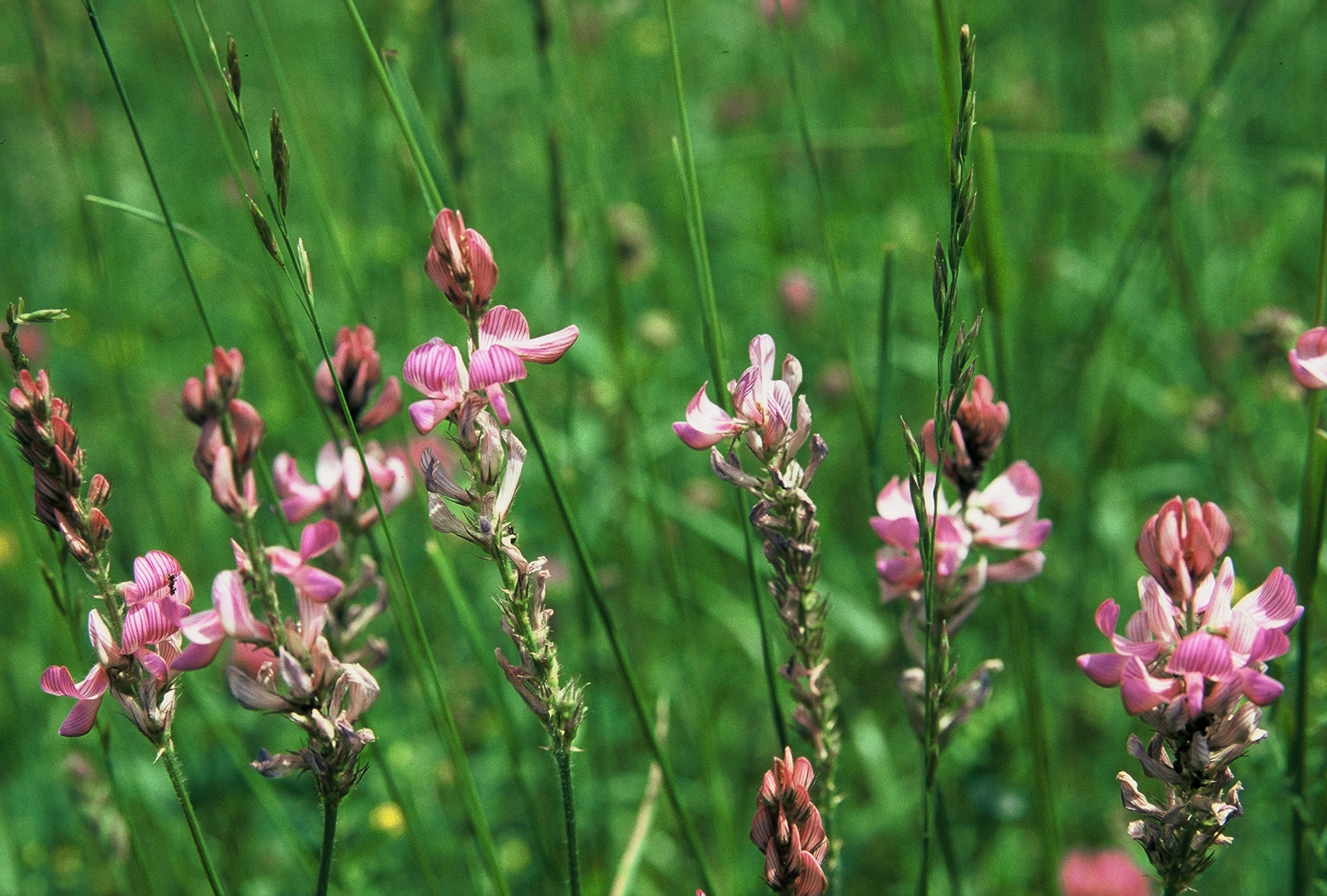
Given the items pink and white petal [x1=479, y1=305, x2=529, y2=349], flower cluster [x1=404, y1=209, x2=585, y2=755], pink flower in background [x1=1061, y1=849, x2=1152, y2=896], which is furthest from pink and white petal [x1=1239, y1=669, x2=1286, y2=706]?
pink flower in background [x1=1061, y1=849, x2=1152, y2=896]

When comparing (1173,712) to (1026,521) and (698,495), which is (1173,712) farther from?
(698,495)

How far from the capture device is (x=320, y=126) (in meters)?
4.37

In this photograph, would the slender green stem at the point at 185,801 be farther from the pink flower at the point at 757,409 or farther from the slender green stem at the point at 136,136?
the pink flower at the point at 757,409

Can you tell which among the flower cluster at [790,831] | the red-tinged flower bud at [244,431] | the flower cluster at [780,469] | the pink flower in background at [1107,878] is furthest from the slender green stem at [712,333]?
the pink flower in background at [1107,878]

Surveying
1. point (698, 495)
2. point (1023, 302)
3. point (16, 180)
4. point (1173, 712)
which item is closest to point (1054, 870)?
point (1173, 712)

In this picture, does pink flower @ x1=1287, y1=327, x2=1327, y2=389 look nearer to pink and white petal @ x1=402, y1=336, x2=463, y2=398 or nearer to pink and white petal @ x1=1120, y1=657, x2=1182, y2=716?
pink and white petal @ x1=1120, y1=657, x2=1182, y2=716

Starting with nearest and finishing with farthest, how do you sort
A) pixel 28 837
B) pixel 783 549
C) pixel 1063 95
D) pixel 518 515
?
pixel 783 549 < pixel 28 837 < pixel 518 515 < pixel 1063 95

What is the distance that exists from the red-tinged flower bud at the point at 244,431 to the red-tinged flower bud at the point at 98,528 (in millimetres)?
120

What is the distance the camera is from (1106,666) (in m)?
0.90

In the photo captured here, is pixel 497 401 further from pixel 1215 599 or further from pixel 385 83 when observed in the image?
pixel 1215 599

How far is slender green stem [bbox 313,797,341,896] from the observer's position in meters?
0.89

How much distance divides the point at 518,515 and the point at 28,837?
129cm

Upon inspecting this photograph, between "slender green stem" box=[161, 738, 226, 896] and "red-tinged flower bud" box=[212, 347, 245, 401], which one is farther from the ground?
"red-tinged flower bud" box=[212, 347, 245, 401]

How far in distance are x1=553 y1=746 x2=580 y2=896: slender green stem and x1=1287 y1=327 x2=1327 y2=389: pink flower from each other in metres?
0.78
